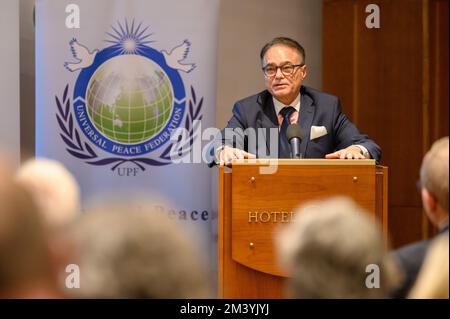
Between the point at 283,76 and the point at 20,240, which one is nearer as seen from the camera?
the point at 20,240

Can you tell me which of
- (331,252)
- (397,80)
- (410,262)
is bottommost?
A: (410,262)

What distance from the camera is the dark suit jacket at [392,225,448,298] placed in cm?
208

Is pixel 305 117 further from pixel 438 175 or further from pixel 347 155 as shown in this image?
pixel 438 175

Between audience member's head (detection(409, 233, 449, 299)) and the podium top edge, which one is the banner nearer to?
the podium top edge

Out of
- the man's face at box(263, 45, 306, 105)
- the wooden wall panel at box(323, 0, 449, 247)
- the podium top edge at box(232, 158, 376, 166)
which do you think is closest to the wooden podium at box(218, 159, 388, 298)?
the podium top edge at box(232, 158, 376, 166)

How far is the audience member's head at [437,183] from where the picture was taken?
2.13 m

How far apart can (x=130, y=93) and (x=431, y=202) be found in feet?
11.8

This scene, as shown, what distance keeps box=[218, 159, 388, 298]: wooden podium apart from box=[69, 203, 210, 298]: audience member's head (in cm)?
218

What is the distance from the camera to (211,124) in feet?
18.3

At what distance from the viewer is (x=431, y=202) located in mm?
2170

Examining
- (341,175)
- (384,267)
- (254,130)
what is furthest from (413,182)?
(384,267)

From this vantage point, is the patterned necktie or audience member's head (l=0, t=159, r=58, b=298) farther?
the patterned necktie

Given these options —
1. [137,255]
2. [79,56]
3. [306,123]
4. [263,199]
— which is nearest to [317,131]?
[306,123]
